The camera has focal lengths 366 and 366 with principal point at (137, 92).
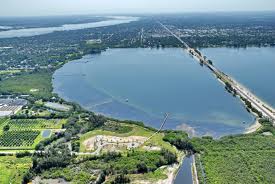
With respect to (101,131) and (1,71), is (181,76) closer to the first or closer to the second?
(101,131)

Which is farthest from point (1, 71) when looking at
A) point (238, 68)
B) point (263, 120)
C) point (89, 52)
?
point (263, 120)

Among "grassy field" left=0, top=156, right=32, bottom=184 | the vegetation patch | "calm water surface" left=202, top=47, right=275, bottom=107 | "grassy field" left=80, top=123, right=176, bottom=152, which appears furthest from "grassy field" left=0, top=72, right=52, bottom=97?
"calm water surface" left=202, top=47, right=275, bottom=107

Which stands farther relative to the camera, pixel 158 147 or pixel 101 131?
pixel 101 131

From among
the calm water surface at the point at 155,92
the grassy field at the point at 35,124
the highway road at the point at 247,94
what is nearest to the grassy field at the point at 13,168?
the grassy field at the point at 35,124

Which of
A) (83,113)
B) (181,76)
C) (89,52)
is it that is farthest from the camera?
(89,52)

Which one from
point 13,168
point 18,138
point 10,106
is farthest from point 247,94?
point 13,168

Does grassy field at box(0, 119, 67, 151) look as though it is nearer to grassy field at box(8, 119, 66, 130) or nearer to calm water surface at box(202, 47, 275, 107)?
grassy field at box(8, 119, 66, 130)
